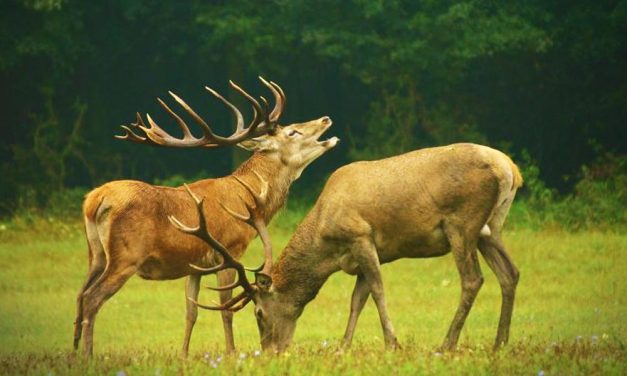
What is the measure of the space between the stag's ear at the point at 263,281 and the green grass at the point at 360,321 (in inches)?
21.2

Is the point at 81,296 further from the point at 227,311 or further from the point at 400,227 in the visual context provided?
the point at 400,227

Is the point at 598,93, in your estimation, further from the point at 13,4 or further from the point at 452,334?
the point at 452,334

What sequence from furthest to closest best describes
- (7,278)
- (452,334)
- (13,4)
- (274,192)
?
(13,4) → (7,278) → (274,192) → (452,334)

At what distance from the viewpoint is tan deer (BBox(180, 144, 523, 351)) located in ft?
34.7

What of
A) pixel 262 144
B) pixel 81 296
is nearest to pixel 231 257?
pixel 81 296

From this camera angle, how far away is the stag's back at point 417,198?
10.6 meters

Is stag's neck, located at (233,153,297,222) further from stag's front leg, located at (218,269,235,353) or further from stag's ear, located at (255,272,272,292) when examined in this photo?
stag's ear, located at (255,272,272,292)

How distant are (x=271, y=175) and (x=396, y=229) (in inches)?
73.7

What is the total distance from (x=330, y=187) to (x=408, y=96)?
52.8ft

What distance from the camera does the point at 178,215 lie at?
11.4 metres

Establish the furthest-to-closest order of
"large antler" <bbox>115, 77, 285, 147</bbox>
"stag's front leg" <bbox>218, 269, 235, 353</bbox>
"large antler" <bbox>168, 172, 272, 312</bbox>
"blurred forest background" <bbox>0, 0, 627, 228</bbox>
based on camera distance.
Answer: "blurred forest background" <bbox>0, 0, 627, 228</bbox> < "large antler" <bbox>115, 77, 285, 147</bbox> < "stag's front leg" <bbox>218, 269, 235, 353</bbox> < "large antler" <bbox>168, 172, 272, 312</bbox>

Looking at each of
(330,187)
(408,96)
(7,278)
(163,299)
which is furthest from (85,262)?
(408,96)

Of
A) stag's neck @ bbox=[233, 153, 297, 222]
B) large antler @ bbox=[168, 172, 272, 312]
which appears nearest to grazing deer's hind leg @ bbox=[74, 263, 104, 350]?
large antler @ bbox=[168, 172, 272, 312]

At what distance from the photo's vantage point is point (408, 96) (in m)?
26.9
